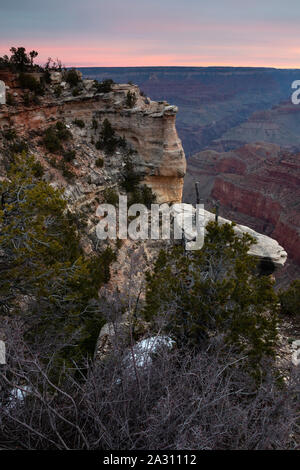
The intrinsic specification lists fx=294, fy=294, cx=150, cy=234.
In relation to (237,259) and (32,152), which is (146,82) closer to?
(32,152)

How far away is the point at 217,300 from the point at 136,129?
16.5m

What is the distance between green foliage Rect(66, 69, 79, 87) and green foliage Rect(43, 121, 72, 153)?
362 cm

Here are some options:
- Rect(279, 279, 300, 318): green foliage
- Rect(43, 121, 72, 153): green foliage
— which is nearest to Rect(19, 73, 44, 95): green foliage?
Rect(43, 121, 72, 153): green foliage

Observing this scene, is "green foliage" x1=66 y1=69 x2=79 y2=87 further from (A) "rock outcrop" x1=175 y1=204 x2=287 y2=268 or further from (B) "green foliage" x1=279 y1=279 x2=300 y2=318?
(B) "green foliage" x1=279 y1=279 x2=300 y2=318

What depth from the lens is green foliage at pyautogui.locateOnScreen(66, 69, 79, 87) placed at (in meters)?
19.8

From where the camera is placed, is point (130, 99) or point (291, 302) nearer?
point (291, 302)

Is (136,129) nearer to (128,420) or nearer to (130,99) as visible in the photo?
(130,99)

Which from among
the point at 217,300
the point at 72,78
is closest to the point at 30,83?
the point at 72,78

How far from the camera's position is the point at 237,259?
675 centimetres

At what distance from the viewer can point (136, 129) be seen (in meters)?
20.2

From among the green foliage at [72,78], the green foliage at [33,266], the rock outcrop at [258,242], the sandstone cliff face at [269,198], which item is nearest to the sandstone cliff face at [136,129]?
the green foliage at [72,78]

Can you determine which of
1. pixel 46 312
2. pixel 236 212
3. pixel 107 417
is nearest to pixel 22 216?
pixel 46 312

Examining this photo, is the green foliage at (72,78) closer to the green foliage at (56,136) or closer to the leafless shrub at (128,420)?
the green foliage at (56,136)
